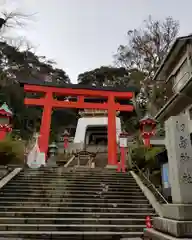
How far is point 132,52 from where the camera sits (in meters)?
29.7

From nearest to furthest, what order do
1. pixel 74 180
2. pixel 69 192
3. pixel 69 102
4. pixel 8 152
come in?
pixel 69 192
pixel 74 180
pixel 8 152
pixel 69 102

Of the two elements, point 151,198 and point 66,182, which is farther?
point 66,182

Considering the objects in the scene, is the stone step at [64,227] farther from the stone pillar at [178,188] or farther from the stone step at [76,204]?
the stone pillar at [178,188]

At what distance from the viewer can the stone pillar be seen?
3.85m

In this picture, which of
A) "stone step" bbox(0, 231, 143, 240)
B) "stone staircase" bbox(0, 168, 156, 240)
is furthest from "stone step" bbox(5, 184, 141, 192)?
"stone step" bbox(0, 231, 143, 240)

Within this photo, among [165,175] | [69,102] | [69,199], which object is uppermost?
[69,102]

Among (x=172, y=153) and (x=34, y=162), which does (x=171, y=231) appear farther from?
(x=34, y=162)

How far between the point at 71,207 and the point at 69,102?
9.22 metres

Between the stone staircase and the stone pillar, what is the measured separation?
2.42 m

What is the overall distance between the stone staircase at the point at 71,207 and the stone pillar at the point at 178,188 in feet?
7.93

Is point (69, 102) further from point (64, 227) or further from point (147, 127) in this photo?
point (64, 227)

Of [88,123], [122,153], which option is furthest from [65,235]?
[88,123]

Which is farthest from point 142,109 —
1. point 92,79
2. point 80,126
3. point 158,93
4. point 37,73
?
point 37,73

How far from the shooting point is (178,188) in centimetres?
433
